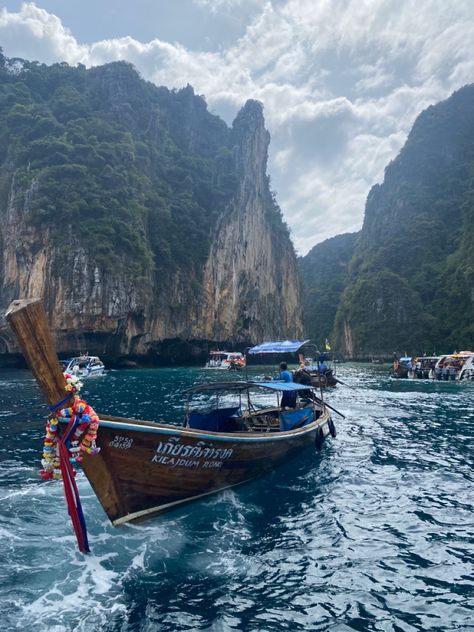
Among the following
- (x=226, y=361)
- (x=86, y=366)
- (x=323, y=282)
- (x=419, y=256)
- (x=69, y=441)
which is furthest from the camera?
(x=323, y=282)

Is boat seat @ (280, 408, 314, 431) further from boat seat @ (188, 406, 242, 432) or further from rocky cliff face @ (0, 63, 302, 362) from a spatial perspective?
rocky cliff face @ (0, 63, 302, 362)

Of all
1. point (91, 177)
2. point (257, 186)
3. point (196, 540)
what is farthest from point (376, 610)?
point (257, 186)

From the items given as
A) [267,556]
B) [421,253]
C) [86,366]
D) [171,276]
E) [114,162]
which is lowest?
[267,556]

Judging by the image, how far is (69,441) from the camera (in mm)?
5551

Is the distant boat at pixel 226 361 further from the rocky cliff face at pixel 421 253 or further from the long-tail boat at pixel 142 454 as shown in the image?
the rocky cliff face at pixel 421 253

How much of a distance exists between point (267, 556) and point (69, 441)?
10.9 feet

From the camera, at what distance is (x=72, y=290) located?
3984 cm

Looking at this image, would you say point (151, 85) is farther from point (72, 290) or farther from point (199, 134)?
point (72, 290)

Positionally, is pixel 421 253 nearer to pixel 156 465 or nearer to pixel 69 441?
pixel 156 465

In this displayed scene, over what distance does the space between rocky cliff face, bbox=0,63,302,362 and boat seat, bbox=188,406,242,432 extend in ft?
106

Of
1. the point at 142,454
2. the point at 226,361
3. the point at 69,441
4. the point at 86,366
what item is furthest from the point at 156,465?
the point at 226,361

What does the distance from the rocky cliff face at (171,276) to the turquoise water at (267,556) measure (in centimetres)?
3237

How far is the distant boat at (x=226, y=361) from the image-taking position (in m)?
46.6

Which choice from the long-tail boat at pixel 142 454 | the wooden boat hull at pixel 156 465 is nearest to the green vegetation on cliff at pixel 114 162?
the long-tail boat at pixel 142 454
